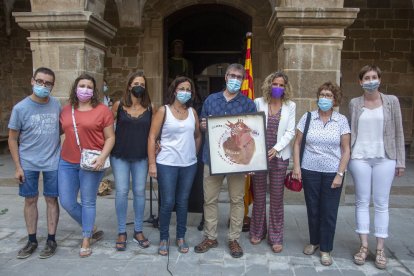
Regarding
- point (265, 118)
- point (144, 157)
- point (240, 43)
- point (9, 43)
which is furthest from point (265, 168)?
point (9, 43)

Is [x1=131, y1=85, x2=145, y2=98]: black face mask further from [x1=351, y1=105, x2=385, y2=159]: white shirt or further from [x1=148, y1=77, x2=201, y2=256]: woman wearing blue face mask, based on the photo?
[x1=351, y1=105, x2=385, y2=159]: white shirt

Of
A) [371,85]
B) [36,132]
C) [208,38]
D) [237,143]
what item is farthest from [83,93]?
[208,38]

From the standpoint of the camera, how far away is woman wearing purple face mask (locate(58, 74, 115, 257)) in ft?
11.6

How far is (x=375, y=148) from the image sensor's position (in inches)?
138

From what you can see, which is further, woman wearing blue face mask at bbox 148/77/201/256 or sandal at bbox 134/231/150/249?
sandal at bbox 134/231/150/249

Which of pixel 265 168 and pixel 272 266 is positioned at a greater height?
pixel 265 168

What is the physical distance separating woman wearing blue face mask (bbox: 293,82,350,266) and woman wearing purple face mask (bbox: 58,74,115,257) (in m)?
1.80

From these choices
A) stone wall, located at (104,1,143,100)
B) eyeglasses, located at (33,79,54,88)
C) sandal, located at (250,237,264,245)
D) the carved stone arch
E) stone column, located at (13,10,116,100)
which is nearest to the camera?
eyeglasses, located at (33,79,54,88)

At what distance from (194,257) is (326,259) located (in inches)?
47.6

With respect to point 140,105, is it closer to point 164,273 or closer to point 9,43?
point 164,273

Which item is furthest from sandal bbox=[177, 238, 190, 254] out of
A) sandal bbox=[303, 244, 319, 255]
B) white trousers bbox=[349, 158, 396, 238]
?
white trousers bbox=[349, 158, 396, 238]

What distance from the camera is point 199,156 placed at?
4309mm

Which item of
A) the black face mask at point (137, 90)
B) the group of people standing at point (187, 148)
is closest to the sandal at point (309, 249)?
the group of people standing at point (187, 148)

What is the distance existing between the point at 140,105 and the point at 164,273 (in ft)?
5.01
